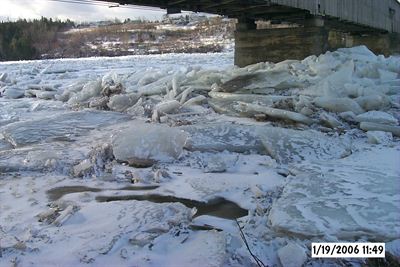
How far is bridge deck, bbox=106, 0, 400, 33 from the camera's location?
11562 millimetres

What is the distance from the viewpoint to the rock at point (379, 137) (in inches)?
254

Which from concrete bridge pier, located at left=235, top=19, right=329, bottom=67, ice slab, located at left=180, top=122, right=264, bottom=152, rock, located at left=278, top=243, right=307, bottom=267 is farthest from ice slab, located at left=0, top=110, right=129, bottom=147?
concrete bridge pier, located at left=235, top=19, right=329, bottom=67

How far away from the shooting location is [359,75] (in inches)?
417

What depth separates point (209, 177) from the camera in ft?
16.7

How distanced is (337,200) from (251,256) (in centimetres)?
137

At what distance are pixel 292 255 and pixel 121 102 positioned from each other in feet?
23.4

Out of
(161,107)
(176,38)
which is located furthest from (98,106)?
(176,38)

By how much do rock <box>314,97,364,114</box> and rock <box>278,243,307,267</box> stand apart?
17.1 ft

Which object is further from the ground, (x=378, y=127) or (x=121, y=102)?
(x=121, y=102)

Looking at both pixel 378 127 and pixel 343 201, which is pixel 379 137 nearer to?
pixel 378 127

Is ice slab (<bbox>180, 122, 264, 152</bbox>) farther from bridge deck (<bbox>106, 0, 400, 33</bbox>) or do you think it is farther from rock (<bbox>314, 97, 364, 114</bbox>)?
bridge deck (<bbox>106, 0, 400, 33</bbox>)

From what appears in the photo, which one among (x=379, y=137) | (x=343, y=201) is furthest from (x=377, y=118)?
(x=343, y=201)

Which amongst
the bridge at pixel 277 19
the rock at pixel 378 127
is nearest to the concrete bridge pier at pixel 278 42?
the bridge at pixel 277 19
